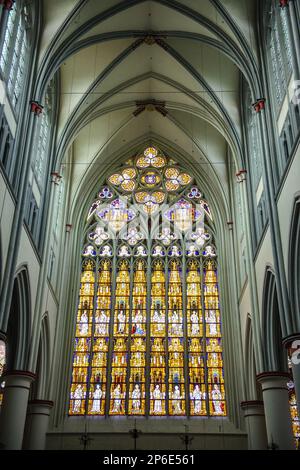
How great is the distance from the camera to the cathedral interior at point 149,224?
16.1 meters

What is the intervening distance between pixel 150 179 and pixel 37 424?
41.6 ft

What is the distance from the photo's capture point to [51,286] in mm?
21406

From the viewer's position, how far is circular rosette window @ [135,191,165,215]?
26297mm

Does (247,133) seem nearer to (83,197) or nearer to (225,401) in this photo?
(83,197)

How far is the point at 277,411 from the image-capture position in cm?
→ 1577

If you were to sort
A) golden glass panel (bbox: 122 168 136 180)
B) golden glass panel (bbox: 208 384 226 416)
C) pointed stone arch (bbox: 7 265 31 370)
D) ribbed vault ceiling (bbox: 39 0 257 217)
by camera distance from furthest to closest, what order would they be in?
golden glass panel (bbox: 122 168 136 180)
golden glass panel (bbox: 208 384 226 416)
ribbed vault ceiling (bbox: 39 0 257 217)
pointed stone arch (bbox: 7 265 31 370)

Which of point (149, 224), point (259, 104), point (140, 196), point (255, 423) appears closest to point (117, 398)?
point (255, 423)

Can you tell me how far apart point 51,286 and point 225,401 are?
8132 mm

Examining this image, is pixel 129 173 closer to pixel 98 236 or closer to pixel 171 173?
pixel 171 173

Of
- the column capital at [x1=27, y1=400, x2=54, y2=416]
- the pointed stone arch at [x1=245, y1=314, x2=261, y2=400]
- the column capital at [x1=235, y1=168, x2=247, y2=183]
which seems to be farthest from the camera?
the column capital at [x1=235, y1=168, x2=247, y2=183]

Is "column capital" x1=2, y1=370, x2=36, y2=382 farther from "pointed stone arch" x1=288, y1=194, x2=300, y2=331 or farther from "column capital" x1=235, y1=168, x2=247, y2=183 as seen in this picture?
"column capital" x1=235, y1=168, x2=247, y2=183

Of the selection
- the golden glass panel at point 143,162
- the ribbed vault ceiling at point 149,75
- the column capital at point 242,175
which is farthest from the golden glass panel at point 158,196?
the column capital at point 242,175

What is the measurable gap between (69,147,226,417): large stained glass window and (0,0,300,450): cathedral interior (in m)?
0.07

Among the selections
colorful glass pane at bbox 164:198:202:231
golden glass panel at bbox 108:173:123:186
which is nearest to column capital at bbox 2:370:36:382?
colorful glass pane at bbox 164:198:202:231
